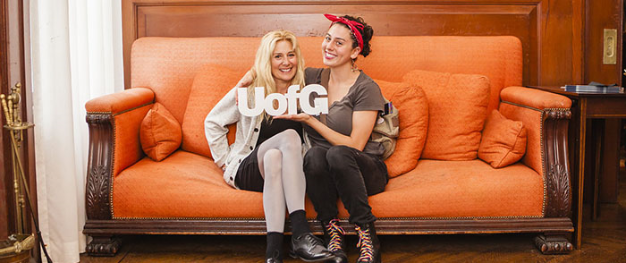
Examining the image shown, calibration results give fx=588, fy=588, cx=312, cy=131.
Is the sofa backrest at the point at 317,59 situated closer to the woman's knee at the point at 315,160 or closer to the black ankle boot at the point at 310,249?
the woman's knee at the point at 315,160

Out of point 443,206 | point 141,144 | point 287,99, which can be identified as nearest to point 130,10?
point 141,144

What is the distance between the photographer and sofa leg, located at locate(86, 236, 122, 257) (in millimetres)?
2525

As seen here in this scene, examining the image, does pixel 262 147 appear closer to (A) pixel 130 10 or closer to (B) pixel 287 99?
(B) pixel 287 99

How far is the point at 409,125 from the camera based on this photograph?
276cm

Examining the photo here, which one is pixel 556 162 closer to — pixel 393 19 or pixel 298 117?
pixel 298 117

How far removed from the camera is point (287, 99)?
2.44 m

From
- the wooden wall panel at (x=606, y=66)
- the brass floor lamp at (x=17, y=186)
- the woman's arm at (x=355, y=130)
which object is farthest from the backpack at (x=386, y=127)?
the wooden wall panel at (x=606, y=66)

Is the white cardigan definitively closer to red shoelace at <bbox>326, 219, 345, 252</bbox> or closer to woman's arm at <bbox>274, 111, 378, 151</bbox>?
woman's arm at <bbox>274, 111, 378, 151</bbox>

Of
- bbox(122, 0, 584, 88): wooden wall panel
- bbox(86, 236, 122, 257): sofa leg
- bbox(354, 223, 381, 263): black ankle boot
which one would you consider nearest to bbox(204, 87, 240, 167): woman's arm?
bbox(86, 236, 122, 257): sofa leg

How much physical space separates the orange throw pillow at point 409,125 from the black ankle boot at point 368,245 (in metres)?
0.45

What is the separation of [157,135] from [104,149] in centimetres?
29

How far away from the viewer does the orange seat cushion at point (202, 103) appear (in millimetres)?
2934

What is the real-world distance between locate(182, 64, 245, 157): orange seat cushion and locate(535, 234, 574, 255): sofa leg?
63.3 inches

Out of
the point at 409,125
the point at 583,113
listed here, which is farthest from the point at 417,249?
the point at 583,113
